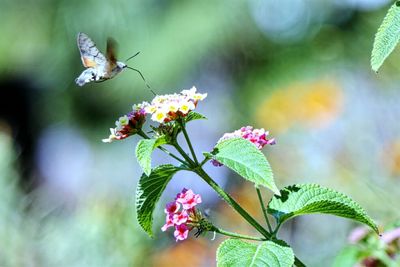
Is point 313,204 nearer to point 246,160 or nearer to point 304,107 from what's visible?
point 246,160

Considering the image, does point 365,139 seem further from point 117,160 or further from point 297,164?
point 117,160

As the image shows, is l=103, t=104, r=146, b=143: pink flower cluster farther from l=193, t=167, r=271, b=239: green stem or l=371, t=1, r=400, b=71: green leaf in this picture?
l=371, t=1, r=400, b=71: green leaf

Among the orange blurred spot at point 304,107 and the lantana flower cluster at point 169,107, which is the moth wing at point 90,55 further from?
the orange blurred spot at point 304,107

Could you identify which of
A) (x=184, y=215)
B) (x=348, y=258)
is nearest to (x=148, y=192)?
(x=184, y=215)

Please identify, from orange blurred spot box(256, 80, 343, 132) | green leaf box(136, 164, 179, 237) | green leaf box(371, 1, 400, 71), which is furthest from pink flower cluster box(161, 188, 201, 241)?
orange blurred spot box(256, 80, 343, 132)

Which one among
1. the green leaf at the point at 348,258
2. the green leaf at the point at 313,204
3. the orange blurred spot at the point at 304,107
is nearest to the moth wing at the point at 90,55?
the green leaf at the point at 313,204

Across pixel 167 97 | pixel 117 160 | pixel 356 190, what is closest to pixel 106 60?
pixel 167 97
